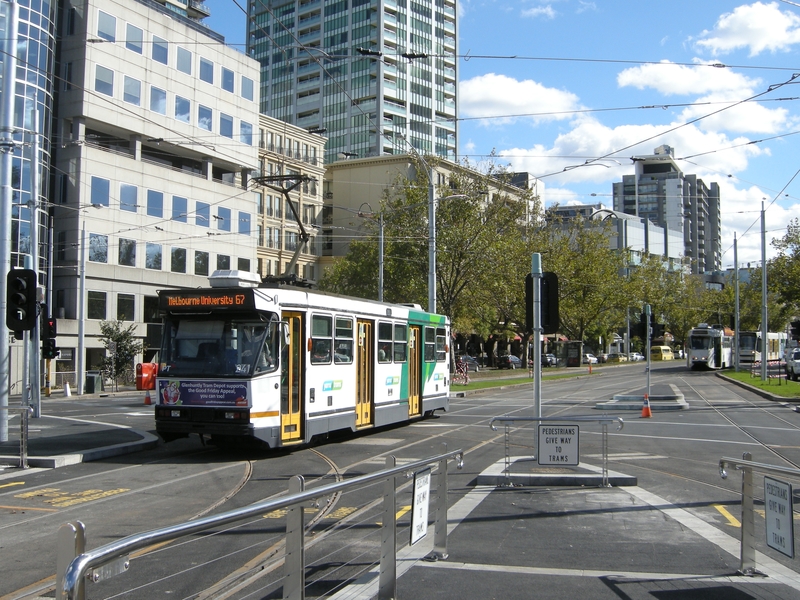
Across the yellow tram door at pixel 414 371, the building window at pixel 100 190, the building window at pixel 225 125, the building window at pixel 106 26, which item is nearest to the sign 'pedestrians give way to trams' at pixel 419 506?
the yellow tram door at pixel 414 371

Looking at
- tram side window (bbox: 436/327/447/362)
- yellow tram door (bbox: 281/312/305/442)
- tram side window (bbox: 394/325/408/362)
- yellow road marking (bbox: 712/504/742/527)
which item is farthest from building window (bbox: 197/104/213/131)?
yellow road marking (bbox: 712/504/742/527)

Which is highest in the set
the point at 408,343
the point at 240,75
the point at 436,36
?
the point at 436,36

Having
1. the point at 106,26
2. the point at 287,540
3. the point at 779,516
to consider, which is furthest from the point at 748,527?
the point at 106,26

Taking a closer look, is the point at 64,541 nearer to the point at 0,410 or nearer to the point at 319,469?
the point at 319,469

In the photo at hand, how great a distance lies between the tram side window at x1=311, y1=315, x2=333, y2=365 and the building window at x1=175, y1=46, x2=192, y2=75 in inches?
1567

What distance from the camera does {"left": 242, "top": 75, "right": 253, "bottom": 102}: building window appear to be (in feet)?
186

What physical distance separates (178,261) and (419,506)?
47951 mm

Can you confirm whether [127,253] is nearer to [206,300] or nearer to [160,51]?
[160,51]

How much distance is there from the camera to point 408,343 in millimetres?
21047

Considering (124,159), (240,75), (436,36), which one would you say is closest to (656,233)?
(436,36)

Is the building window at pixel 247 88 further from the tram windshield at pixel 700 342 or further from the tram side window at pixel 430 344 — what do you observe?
the tram windshield at pixel 700 342

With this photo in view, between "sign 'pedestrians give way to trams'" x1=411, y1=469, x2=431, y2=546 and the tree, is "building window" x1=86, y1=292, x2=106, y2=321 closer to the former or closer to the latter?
the tree

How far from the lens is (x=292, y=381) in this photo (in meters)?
15.1

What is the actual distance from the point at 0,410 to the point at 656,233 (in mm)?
143991
